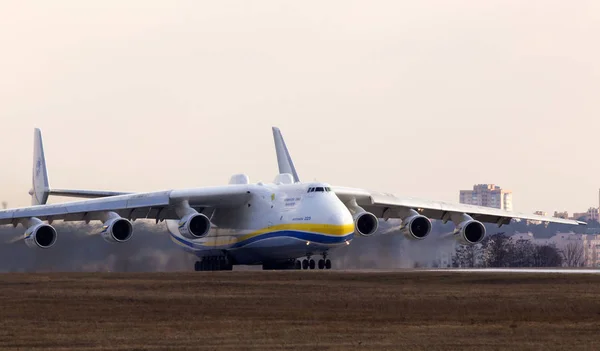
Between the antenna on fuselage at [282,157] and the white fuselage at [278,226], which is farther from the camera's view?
the antenna on fuselage at [282,157]

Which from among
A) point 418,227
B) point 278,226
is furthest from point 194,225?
point 418,227

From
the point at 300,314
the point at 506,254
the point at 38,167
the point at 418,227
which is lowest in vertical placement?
the point at 300,314

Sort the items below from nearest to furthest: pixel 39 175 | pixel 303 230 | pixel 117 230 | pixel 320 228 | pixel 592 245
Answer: pixel 320 228
pixel 303 230
pixel 117 230
pixel 39 175
pixel 592 245

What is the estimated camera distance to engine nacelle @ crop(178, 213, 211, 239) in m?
43.7

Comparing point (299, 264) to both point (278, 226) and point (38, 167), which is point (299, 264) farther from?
point (38, 167)

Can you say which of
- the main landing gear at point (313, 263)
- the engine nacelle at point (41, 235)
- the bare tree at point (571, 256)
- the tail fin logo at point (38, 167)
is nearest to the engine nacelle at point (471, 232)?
the main landing gear at point (313, 263)

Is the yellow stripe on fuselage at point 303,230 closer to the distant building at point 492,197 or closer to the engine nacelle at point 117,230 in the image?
the engine nacelle at point 117,230

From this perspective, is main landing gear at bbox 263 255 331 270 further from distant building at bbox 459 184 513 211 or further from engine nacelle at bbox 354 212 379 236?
distant building at bbox 459 184 513 211

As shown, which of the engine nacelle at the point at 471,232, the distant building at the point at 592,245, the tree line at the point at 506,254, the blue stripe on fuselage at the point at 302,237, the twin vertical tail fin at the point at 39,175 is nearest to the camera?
the blue stripe on fuselage at the point at 302,237

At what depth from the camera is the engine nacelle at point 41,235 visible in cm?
4328

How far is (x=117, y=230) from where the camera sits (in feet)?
143

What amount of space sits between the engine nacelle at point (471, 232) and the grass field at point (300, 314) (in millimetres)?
15657

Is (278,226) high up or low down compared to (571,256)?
up

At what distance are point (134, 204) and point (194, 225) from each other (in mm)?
2567
